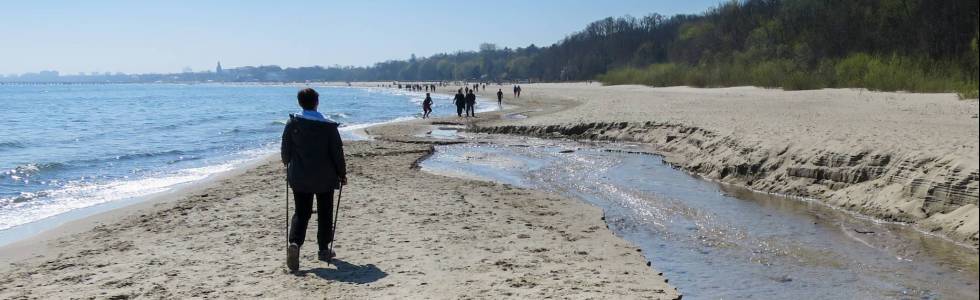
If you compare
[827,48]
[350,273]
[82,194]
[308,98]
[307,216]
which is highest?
[827,48]

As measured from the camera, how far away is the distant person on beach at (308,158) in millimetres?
5828

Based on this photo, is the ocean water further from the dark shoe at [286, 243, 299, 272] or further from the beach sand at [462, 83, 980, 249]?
the beach sand at [462, 83, 980, 249]

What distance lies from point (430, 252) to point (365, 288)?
1.28 metres

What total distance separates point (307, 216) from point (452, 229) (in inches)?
81.1

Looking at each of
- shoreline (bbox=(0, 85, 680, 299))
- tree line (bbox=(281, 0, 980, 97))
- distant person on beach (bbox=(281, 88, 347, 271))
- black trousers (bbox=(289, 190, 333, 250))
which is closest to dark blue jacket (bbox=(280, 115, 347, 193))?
Answer: distant person on beach (bbox=(281, 88, 347, 271))

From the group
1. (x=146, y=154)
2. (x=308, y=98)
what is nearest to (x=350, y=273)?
(x=308, y=98)

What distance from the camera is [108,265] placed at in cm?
624

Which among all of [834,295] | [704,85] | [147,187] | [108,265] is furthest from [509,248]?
[704,85]

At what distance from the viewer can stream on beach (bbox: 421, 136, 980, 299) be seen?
575 centimetres

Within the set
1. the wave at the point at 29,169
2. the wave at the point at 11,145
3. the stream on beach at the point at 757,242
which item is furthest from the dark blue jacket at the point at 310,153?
the wave at the point at 11,145

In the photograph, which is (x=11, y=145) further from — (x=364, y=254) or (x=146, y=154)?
(x=364, y=254)

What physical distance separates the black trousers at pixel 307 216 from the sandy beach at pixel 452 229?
0.99 feet

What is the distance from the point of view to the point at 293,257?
19.1ft

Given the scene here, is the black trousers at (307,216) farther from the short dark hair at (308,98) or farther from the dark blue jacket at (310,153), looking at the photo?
the short dark hair at (308,98)
